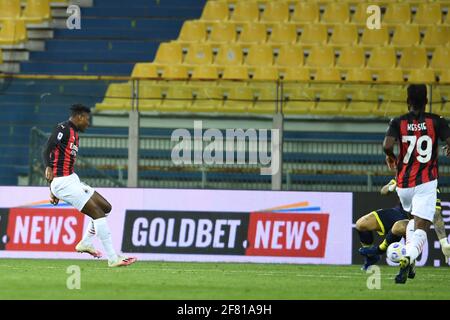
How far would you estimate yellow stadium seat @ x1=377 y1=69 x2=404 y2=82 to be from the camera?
24984mm

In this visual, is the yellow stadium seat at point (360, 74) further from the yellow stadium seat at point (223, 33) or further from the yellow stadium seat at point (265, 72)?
the yellow stadium seat at point (223, 33)

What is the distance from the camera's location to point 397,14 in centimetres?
2598

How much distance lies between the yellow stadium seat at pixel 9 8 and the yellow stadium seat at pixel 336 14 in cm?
679

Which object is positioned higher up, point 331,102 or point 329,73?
point 329,73

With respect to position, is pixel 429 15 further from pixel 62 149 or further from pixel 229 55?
pixel 62 149

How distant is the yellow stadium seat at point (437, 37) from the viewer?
83.3 feet

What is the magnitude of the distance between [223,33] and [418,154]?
40.4 feet

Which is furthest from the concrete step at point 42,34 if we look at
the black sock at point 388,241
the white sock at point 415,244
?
the white sock at point 415,244

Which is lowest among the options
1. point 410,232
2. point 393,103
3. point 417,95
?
point 410,232

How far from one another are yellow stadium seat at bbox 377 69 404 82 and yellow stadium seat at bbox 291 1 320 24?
203cm

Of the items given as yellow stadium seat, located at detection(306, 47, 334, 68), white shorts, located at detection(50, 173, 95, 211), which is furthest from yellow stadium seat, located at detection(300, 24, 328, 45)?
white shorts, located at detection(50, 173, 95, 211)

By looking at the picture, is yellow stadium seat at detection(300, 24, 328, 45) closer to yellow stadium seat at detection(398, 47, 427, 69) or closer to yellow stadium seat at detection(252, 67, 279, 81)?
yellow stadium seat at detection(252, 67, 279, 81)

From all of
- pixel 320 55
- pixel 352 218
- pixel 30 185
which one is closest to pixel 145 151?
pixel 30 185

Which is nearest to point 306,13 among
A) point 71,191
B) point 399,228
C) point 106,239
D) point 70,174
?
point 70,174
